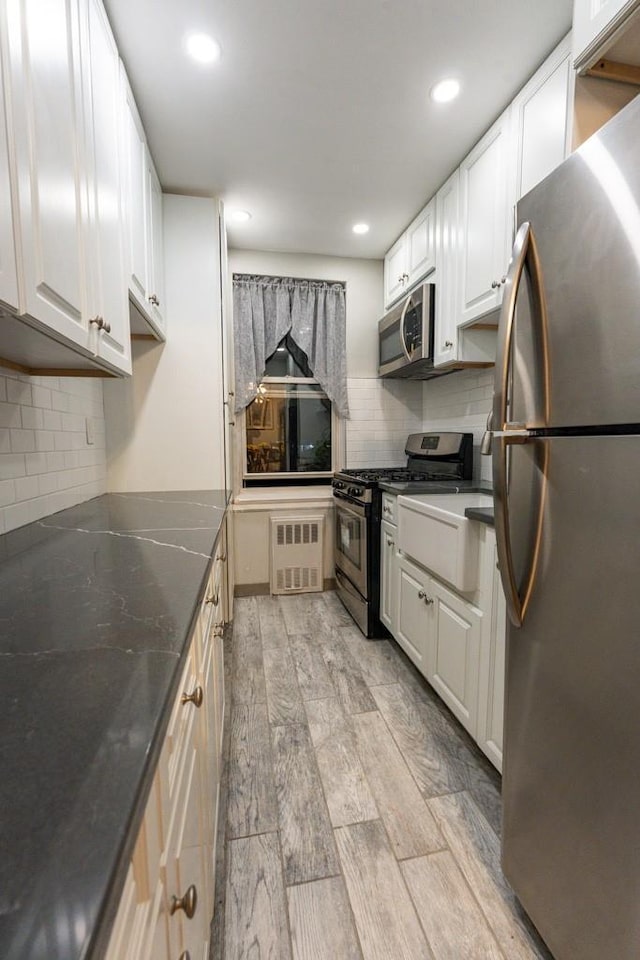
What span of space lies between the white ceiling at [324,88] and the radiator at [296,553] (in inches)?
83.2

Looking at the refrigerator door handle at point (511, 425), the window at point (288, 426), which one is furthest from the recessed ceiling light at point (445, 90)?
the window at point (288, 426)

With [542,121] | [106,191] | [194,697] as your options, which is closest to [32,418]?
[106,191]

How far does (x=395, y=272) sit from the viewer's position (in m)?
2.96

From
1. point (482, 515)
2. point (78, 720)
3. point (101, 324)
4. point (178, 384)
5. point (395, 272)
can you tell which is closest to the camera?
point (78, 720)

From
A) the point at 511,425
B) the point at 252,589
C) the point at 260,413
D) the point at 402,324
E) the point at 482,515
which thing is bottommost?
A: the point at 252,589

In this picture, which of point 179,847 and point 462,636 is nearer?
point 179,847

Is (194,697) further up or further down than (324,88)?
further down

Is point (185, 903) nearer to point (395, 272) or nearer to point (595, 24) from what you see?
point (595, 24)

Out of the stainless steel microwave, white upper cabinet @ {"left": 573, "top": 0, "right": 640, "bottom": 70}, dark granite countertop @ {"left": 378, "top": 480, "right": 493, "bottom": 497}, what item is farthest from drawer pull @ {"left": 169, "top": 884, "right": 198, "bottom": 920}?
the stainless steel microwave

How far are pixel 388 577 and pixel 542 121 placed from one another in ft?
6.92

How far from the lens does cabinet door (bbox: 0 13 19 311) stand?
0.74 meters

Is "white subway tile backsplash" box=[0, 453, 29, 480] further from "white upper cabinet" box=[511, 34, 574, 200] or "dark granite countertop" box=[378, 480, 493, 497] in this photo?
"white upper cabinet" box=[511, 34, 574, 200]

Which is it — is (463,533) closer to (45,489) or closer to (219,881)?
(219,881)

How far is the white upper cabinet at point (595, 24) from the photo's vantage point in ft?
2.81
